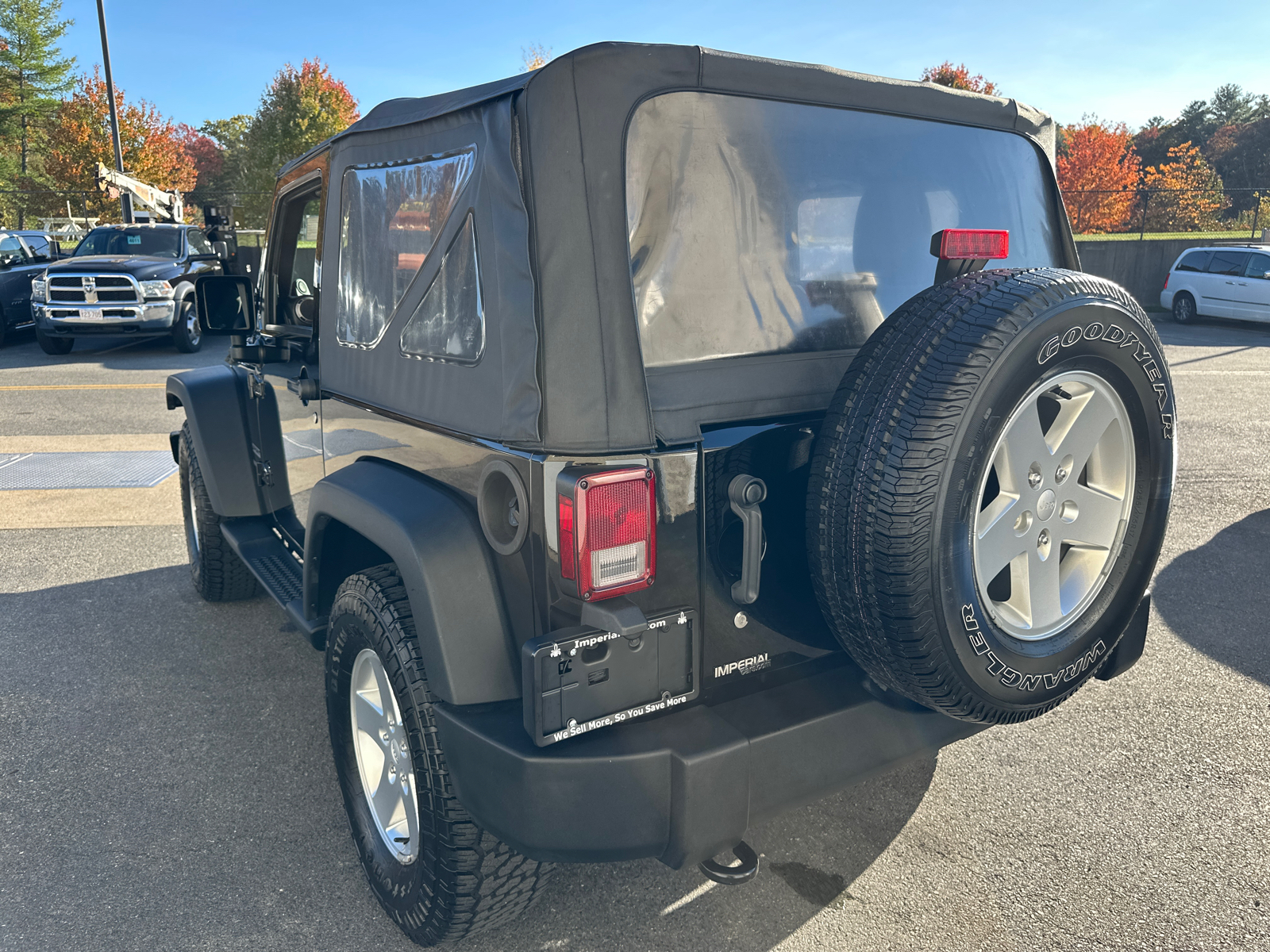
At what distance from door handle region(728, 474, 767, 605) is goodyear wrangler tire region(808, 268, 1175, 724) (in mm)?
116

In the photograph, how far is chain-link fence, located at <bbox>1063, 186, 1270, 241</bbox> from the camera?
23.3 m

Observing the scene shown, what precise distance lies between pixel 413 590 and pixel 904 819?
1.74 metres

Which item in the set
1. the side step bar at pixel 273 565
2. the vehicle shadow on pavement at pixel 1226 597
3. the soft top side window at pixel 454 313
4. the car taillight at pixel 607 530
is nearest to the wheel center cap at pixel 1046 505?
the car taillight at pixel 607 530

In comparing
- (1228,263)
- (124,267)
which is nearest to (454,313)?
(124,267)

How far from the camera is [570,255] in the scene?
1.90 m

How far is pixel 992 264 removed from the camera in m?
2.71

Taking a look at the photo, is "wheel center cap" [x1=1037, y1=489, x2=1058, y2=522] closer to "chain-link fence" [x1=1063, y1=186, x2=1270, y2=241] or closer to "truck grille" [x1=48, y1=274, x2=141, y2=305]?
"truck grille" [x1=48, y1=274, x2=141, y2=305]

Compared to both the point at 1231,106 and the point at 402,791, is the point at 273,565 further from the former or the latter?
the point at 1231,106

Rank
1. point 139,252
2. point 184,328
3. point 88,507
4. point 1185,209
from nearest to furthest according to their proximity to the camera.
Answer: point 88,507
point 184,328
point 139,252
point 1185,209

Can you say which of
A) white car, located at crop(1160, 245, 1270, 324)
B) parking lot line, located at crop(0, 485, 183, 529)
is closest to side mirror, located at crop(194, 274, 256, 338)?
parking lot line, located at crop(0, 485, 183, 529)

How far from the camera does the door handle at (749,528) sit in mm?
2018

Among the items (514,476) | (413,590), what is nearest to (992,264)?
(514,476)

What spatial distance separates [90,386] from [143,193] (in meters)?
11.2

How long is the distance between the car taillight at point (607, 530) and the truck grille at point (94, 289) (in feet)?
44.6
